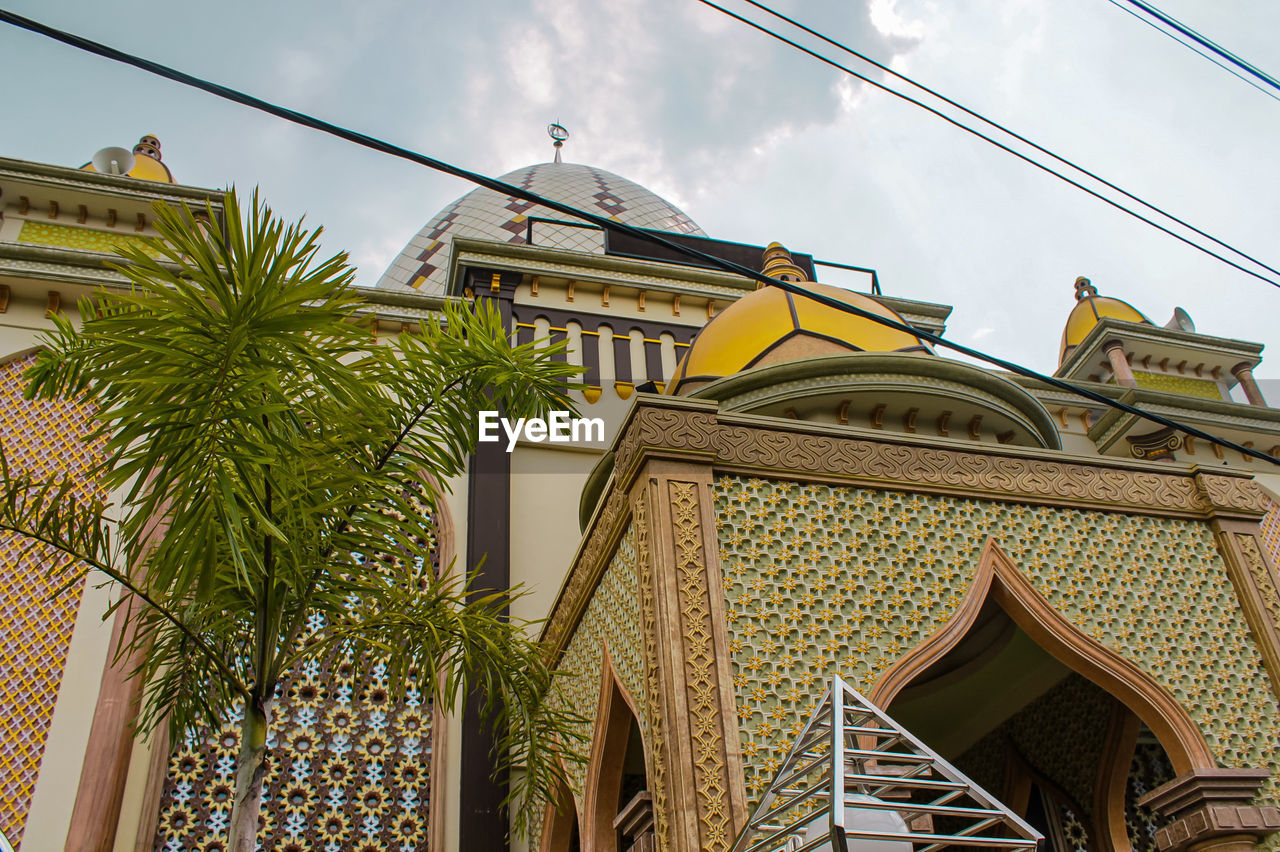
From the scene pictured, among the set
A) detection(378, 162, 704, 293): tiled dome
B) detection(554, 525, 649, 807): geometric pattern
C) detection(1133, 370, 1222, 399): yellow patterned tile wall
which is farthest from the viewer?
detection(378, 162, 704, 293): tiled dome

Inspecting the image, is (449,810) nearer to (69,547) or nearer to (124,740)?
(124,740)

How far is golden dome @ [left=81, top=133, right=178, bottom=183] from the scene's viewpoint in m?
10.1

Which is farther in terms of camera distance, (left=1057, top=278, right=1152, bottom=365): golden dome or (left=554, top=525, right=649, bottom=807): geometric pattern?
(left=1057, top=278, right=1152, bottom=365): golden dome

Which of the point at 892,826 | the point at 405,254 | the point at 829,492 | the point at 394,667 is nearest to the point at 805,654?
the point at 829,492

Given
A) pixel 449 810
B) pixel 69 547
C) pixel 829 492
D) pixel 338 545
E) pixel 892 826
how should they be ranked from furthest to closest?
pixel 449 810 → pixel 829 492 → pixel 338 545 → pixel 69 547 → pixel 892 826

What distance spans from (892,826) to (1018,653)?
3437 mm

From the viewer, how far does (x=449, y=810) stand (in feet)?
22.2

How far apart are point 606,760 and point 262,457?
2416 mm

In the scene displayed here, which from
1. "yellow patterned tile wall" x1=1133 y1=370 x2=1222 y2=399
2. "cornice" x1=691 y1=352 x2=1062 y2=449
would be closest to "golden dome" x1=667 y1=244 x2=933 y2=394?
"cornice" x1=691 y1=352 x2=1062 y2=449

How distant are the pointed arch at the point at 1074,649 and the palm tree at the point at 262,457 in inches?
80.1

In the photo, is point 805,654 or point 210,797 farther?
point 210,797

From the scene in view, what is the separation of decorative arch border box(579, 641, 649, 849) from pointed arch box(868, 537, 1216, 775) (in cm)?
147

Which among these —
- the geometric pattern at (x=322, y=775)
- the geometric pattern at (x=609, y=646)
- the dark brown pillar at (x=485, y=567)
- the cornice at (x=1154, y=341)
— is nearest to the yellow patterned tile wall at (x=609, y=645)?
the geometric pattern at (x=609, y=646)

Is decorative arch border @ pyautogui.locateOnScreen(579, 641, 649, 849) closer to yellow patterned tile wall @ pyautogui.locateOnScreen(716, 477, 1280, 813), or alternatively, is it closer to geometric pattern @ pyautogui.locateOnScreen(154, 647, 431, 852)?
yellow patterned tile wall @ pyautogui.locateOnScreen(716, 477, 1280, 813)
